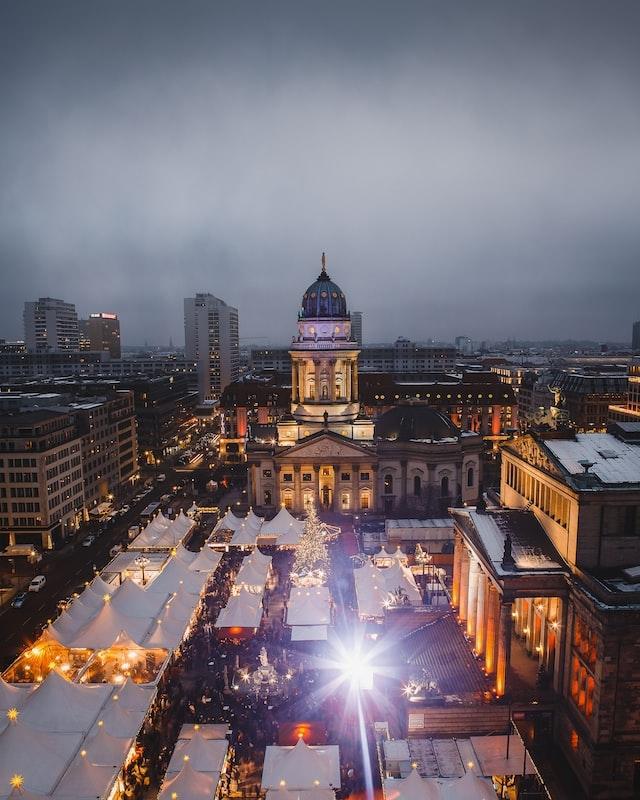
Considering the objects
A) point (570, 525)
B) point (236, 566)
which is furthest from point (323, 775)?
point (236, 566)

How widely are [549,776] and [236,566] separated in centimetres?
3652

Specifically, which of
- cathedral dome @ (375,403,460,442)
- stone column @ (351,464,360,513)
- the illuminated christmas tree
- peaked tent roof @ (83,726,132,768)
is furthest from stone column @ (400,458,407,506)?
peaked tent roof @ (83,726,132,768)

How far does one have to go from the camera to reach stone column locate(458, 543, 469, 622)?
4741 cm

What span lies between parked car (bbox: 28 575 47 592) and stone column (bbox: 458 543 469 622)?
39.9 meters

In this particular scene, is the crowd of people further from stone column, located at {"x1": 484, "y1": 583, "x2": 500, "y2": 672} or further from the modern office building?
the modern office building

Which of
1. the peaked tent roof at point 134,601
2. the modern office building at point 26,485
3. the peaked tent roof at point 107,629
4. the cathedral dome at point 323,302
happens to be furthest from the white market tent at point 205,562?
the cathedral dome at point 323,302

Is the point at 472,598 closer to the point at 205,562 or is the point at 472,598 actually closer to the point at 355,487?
the point at 205,562

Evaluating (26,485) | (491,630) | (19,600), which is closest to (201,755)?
(491,630)

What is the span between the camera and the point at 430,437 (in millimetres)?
87188

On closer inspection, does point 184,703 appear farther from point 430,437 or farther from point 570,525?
point 430,437

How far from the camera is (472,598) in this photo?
45.2m

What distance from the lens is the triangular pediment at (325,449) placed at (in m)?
86.6

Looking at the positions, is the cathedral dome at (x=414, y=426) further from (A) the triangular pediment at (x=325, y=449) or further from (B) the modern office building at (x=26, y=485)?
(B) the modern office building at (x=26, y=485)

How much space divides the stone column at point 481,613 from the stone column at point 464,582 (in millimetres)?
3790
